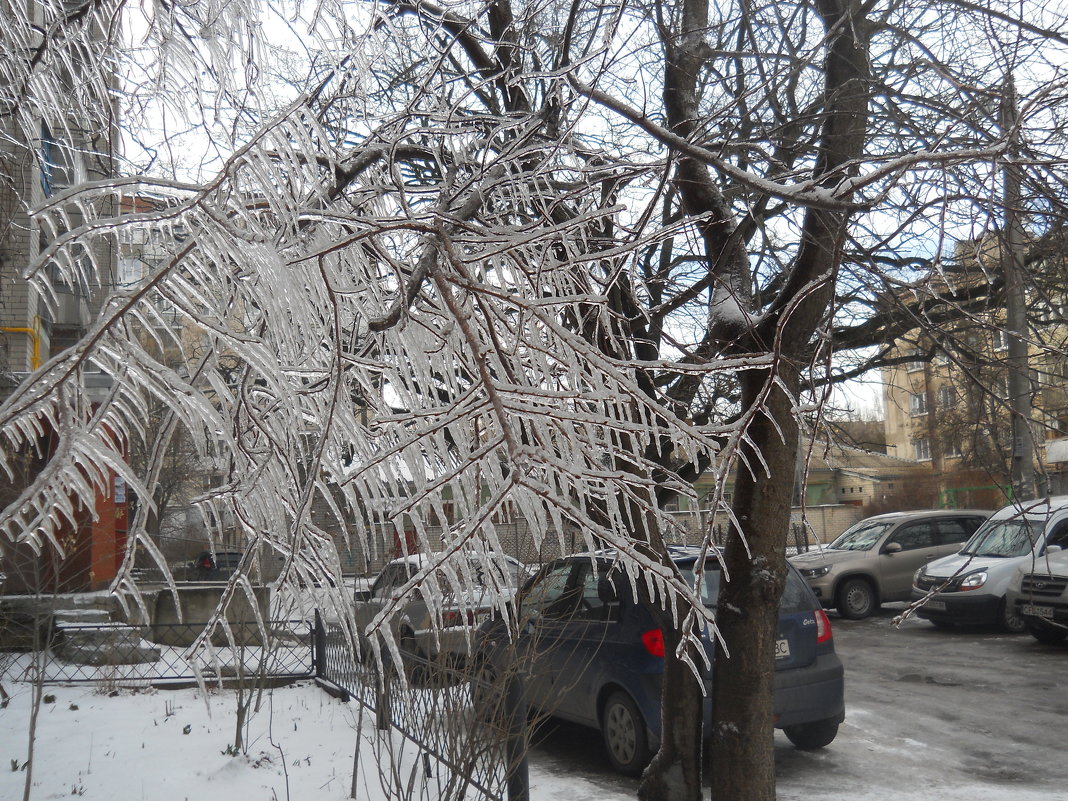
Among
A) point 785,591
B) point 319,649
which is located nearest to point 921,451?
point 785,591

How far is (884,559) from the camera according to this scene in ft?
45.0

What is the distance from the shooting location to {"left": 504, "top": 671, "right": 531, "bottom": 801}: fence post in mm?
3568

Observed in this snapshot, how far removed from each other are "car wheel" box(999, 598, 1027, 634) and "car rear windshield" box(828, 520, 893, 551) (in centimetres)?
242

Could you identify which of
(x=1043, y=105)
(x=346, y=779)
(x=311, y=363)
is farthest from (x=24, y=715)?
→ (x=1043, y=105)

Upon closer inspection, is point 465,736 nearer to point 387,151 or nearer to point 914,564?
point 387,151

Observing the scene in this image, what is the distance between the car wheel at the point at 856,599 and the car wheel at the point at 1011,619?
2.25 meters

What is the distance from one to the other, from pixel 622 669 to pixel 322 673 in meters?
3.23

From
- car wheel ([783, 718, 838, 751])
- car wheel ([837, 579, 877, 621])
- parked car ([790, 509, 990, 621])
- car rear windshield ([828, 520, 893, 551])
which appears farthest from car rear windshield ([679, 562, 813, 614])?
car rear windshield ([828, 520, 893, 551])

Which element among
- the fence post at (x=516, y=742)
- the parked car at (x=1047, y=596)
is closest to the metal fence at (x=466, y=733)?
the fence post at (x=516, y=742)

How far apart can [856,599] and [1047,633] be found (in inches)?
143

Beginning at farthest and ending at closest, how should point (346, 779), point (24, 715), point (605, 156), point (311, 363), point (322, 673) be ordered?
point (322, 673)
point (24, 715)
point (346, 779)
point (605, 156)
point (311, 363)

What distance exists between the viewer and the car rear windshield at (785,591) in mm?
6047

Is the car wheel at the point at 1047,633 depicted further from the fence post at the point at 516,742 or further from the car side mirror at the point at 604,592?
the fence post at the point at 516,742

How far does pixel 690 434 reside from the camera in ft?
5.45
